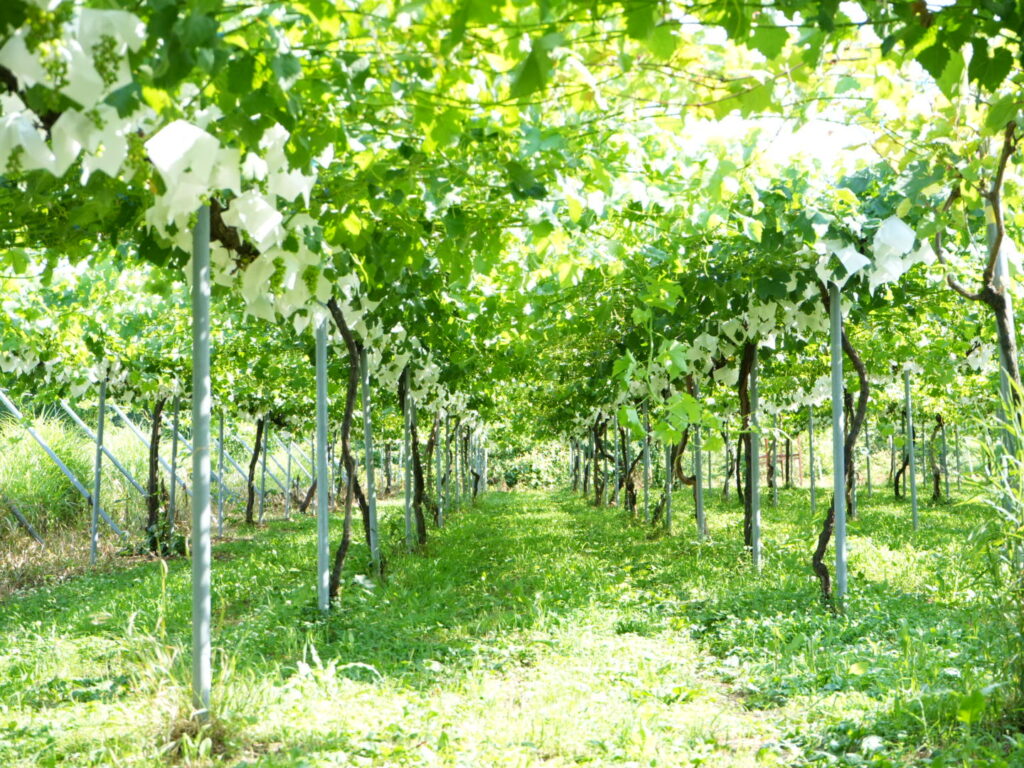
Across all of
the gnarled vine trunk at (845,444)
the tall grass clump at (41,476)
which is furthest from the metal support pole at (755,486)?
the tall grass clump at (41,476)

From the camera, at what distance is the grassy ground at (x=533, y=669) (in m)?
3.32

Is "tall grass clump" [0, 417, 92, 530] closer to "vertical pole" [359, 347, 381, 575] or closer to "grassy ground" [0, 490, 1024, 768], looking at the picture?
"grassy ground" [0, 490, 1024, 768]

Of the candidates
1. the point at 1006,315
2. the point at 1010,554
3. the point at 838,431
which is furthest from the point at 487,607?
the point at 1006,315

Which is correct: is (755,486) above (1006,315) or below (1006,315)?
below

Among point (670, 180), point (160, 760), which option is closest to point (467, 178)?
point (670, 180)

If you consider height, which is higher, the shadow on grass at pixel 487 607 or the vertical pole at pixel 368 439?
the vertical pole at pixel 368 439

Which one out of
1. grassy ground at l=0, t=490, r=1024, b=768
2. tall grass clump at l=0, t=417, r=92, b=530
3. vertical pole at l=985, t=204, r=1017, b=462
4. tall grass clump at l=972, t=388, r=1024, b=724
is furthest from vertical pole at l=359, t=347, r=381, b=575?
tall grass clump at l=0, t=417, r=92, b=530

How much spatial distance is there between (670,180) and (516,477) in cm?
4000

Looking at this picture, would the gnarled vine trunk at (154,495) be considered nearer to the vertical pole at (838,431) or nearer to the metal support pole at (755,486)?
the metal support pole at (755,486)

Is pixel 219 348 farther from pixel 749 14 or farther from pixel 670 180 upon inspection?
pixel 749 14

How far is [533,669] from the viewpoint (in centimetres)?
466

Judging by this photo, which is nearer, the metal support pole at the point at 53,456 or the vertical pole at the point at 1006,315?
the vertical pole at the point at 1006,315

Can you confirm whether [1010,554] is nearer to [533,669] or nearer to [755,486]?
[533,669]

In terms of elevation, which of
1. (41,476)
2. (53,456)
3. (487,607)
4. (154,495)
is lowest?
(487,607)
